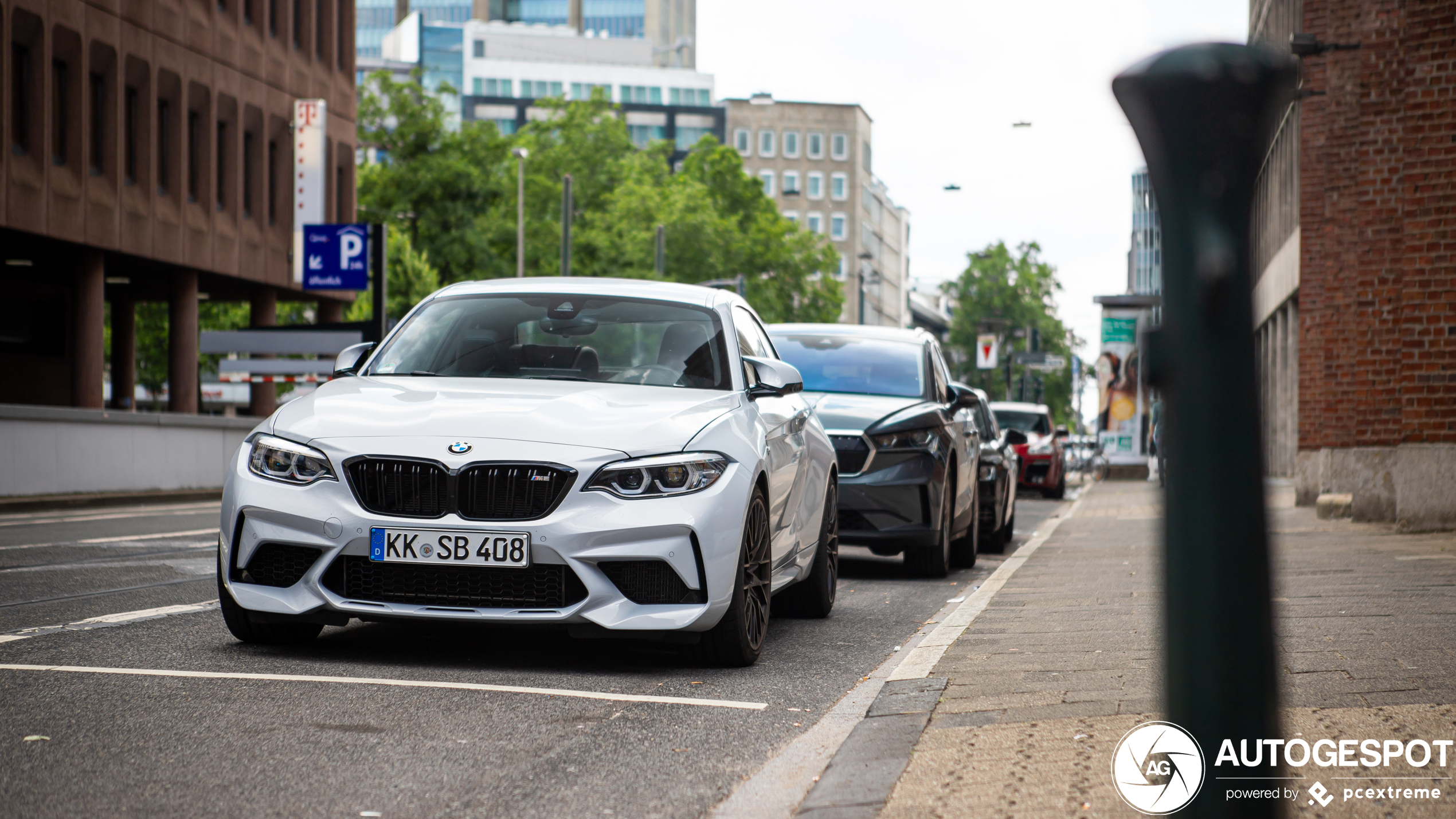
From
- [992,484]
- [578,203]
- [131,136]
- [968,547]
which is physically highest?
[578,203]

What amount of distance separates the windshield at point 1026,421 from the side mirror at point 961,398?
20.3m

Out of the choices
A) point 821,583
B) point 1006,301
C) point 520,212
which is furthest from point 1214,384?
point 1006,301

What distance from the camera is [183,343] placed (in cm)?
3691

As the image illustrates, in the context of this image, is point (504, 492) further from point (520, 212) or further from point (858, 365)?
point (520, 212)

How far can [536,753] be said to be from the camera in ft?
15.2

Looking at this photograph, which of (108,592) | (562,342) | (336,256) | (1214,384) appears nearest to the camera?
(1214,384)

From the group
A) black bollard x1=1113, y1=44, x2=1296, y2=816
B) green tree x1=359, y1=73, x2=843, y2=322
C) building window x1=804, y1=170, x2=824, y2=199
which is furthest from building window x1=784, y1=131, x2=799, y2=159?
black bollard x1=1113, y1=44, x2=1296, y2=816

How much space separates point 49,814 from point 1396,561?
9.37 meters

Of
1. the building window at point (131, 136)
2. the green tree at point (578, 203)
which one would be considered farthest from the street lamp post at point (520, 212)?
the building window at point (131, 136)

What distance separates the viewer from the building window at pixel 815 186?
130500 millimetres

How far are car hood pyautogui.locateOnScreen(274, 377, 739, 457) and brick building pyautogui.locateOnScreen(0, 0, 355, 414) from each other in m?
23.7

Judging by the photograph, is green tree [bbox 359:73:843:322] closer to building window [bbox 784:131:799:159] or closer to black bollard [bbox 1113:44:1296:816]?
building window [bbox 784:131:799:159]

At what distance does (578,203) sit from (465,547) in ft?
213

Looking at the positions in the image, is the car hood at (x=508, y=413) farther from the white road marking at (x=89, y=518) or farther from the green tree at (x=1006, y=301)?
the green tree at (x=1006, y=301)
